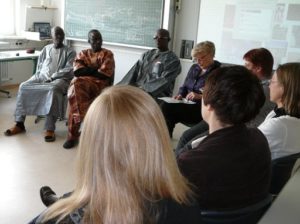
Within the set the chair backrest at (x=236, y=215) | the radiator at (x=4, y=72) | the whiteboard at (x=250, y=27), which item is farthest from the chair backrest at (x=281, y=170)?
the radiator at (x=4, y=72)

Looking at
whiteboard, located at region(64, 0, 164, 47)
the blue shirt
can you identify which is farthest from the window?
the blue shirt

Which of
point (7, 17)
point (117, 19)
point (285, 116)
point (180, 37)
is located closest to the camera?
point (285, 116)

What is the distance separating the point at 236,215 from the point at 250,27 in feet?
10.5

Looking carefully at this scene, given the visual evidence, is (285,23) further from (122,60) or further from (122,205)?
(122,205)

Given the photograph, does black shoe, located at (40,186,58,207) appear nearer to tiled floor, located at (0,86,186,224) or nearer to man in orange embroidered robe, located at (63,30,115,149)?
tiled floor, located at (0,86,186,224)

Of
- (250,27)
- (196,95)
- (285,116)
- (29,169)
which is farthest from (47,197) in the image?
(250,27)

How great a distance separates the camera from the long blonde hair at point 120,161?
81 centimetres

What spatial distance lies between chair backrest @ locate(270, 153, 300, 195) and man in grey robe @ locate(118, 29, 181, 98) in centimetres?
198

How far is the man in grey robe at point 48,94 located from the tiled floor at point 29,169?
16cm

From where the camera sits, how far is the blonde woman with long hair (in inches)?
32.0

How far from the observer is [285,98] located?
1.93 meters

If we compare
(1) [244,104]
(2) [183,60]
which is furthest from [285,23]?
(1) [244,104]

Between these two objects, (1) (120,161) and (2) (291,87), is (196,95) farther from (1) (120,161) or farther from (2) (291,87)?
(1) (120,161)

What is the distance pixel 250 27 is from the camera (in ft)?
13.1
